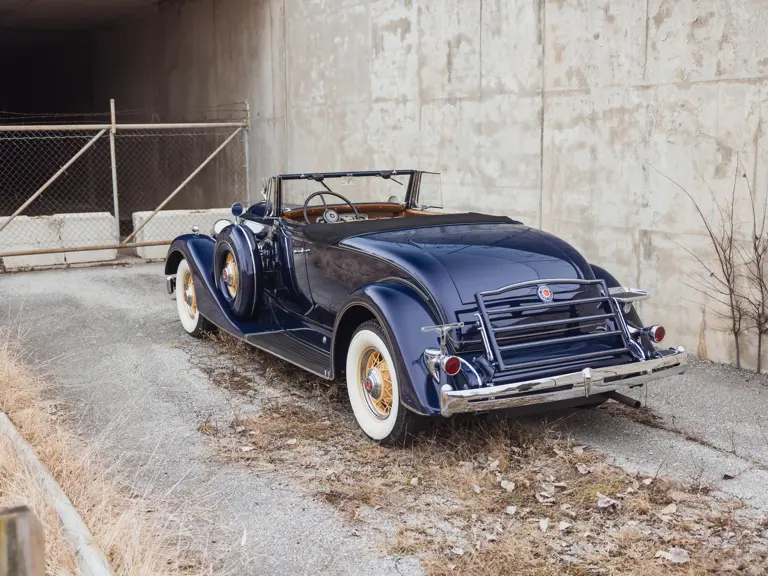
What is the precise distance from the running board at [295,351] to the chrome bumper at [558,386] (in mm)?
1238

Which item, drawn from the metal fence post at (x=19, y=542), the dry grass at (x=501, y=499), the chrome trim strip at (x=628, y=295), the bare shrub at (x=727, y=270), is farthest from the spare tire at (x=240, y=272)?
the metal fence post at (x=19, y=542)

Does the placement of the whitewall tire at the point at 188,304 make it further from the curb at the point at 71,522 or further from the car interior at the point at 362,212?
the curb at the point at 71,522

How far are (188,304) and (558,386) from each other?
14.0 feet

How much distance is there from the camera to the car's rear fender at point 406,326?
449cm

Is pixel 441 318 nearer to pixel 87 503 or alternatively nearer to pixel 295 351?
pixel 295 351

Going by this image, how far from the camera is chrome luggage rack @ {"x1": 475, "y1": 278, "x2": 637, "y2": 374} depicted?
461cm

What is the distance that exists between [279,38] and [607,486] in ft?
33.2

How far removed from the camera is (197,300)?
23.5ft

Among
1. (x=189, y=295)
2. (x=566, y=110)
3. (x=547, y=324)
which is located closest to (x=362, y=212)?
(x=189, y=295)

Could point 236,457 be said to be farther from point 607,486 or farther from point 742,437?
point 742,437

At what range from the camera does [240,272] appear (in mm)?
6473

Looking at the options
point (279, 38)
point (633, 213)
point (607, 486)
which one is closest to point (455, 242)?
point (607, 486)

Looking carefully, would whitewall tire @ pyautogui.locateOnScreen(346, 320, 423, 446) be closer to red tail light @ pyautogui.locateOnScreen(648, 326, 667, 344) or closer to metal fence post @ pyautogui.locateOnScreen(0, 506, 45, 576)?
red tail light @ pyautogui.locateOnScreen(648, 326, 667, 344)

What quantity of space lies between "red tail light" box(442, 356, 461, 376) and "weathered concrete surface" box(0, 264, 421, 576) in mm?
904
